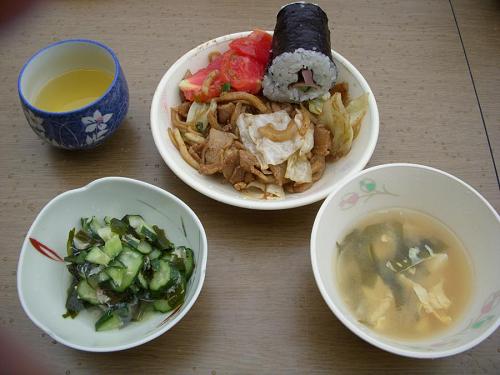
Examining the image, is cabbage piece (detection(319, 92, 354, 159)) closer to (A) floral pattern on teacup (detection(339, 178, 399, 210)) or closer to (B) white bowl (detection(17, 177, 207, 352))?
(A) floral pattern on teacup (detection(339, 178, 399, 210))

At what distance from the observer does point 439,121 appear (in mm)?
1445

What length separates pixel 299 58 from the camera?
1210 millimetres

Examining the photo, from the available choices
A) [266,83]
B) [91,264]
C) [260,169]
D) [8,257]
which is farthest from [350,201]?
[8,257]

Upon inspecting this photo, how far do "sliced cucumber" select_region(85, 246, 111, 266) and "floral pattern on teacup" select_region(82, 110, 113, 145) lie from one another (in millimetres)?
367

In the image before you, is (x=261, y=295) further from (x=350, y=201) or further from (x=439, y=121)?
(x=439, y=121)

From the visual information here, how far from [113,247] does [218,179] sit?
0.37 metres

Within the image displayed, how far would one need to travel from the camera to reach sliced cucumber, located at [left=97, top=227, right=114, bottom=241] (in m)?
1.03

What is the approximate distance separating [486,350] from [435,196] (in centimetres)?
36

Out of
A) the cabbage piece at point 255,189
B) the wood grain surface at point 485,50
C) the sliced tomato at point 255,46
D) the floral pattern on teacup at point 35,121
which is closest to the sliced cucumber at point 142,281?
the cabbage piece at point 255,189

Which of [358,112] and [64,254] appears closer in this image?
[64,254]

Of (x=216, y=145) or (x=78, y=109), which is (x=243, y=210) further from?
(x=78, y=109)

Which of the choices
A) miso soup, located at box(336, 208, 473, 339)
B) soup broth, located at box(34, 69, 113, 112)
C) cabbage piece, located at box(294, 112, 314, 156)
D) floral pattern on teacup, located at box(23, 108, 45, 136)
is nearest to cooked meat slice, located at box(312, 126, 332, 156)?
cabbage piece, located at box(294, 112, 314, 156)

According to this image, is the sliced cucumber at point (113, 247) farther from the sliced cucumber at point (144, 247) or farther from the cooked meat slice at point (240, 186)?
the cooked meat slice at point (240, 186)

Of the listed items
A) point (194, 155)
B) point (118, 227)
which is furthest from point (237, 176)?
point (118, 227)
